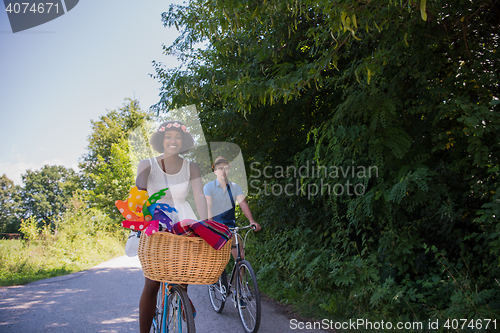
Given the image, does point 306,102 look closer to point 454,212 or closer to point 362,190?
point 362,190

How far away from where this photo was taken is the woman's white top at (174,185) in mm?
2809

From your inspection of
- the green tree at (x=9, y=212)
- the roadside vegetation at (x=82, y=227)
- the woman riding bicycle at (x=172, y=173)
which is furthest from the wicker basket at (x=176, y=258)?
the green tree at (x=9, y=212)

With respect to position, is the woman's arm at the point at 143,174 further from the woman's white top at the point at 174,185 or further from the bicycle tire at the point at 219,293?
the bicycle tire at the point at 219,293

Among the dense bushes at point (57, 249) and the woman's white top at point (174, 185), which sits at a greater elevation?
the woman's white top at point (174, 185)

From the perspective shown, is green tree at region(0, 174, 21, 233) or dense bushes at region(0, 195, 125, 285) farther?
green tree at region(0, 174, 21, 233)

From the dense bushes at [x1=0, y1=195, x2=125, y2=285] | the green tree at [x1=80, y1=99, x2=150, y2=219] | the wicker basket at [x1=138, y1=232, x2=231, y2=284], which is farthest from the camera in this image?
the green tree at [x1=80, y1=99, x2=150, y2=219]

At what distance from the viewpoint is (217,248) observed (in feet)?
7.38

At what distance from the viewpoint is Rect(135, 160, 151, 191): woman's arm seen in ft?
8.86

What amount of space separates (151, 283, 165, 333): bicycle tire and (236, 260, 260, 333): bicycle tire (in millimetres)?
1113

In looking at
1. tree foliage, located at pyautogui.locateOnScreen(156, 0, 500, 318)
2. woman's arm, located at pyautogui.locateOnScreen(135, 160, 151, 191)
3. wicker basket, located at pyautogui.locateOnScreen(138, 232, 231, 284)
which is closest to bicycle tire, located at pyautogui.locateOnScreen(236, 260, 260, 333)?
tree foliage, located at pyautogui.locateOnScreen(156, 0, 500, 318)

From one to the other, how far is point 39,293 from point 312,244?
508 centimetres

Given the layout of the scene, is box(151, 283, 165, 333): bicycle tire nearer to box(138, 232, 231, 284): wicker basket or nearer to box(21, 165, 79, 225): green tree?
box(138, 232, 231, 284): wicker basket

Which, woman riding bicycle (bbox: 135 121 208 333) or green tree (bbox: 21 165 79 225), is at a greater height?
woman riding bicycle (bbox: 135 121 208 333)

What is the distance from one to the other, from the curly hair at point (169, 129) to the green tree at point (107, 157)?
22.2m
